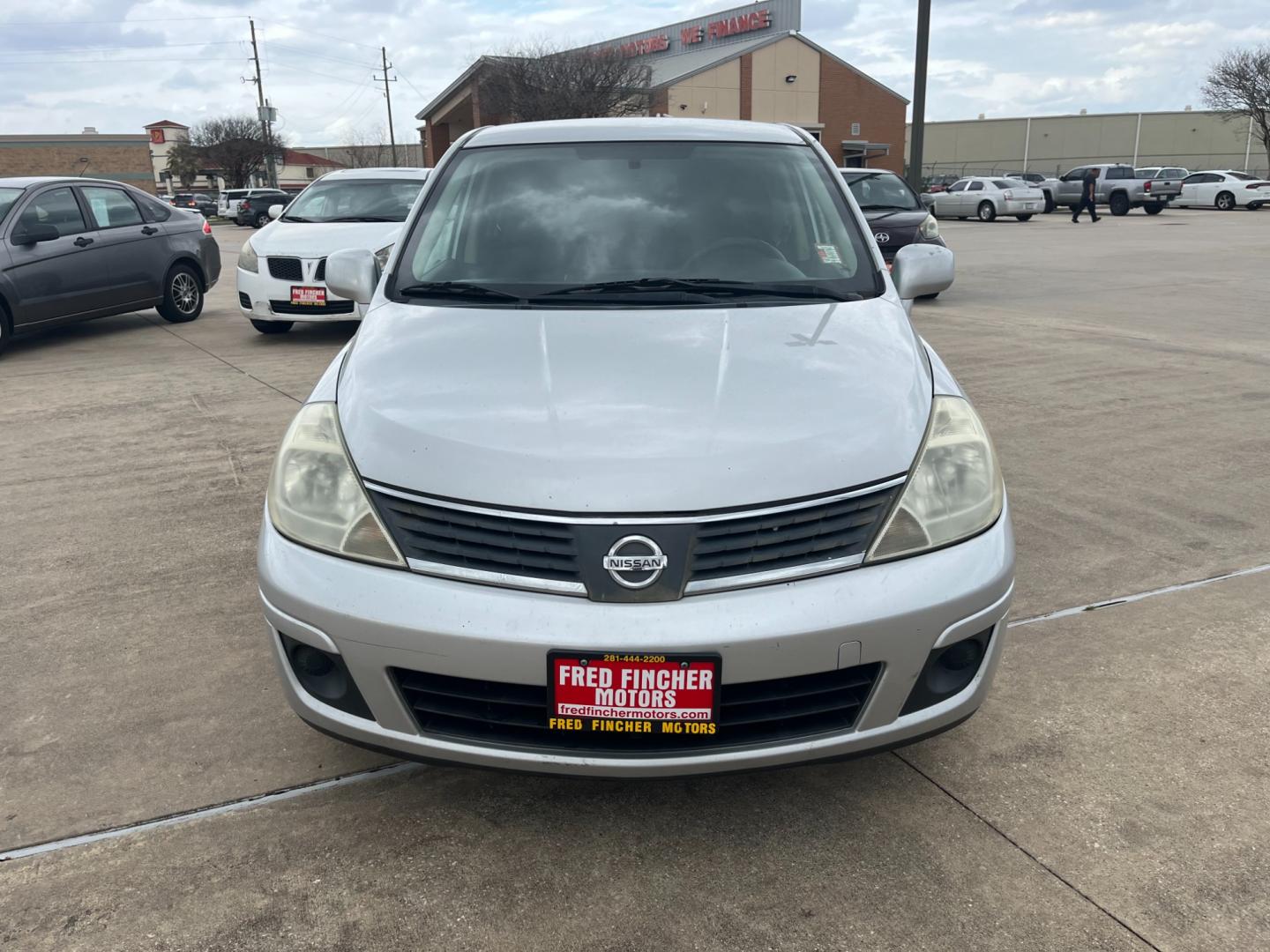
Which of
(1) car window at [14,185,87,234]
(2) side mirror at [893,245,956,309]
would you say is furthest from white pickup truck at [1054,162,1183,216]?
(2) side mirror at [893,245,956,309]

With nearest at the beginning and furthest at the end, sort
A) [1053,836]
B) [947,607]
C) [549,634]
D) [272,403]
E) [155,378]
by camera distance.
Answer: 1. [549,634]
2. [947,607]
3. [1053,836]
4. [272,403]
5. [155,378]

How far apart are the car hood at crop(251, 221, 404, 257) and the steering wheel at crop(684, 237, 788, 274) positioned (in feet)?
19.7

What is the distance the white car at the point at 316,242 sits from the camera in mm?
8781

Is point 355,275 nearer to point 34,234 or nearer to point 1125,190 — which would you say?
point 34,234

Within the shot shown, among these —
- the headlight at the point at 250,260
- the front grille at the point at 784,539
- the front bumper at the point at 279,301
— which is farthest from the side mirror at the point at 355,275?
the headlight at the point at 250,260

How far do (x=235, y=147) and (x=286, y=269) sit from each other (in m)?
60.7

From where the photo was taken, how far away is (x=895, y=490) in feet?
7.23

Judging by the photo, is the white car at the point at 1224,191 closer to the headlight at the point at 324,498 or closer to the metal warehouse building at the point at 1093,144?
the metal warehouse building at the point at 1093,144

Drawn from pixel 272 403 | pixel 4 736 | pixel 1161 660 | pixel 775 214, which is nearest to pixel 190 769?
pixel 4 736

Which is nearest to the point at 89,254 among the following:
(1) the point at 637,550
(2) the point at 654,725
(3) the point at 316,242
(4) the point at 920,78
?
(3) the point at 316,242

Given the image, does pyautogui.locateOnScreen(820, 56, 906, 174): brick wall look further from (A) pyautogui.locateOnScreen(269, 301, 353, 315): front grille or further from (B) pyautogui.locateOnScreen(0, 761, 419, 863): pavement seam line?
(B) pyautogui.locateOnScreen(0, 761, 419, 863): pavement seam line

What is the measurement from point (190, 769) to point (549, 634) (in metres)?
1.24

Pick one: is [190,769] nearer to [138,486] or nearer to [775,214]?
[775,214]

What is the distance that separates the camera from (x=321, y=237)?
29.6 feet
